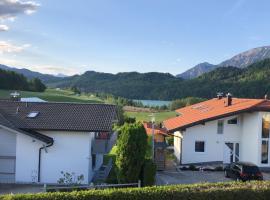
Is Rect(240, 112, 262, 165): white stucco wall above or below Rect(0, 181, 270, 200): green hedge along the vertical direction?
above

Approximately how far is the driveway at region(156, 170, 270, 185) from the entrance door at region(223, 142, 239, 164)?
4.29 meters

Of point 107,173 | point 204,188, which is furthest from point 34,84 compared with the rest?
point 204,188

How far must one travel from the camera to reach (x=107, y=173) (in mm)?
33781

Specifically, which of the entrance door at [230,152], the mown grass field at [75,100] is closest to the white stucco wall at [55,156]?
the entrance door at [230,152]

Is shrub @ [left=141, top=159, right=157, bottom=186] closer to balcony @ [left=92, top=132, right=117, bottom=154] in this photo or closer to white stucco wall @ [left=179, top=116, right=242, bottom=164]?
balcony @ [left=92, top=132, right=117, bottom=154]

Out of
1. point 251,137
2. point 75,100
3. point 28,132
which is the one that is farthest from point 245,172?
point 75,100

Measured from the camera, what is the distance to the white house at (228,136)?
39344 millimetres

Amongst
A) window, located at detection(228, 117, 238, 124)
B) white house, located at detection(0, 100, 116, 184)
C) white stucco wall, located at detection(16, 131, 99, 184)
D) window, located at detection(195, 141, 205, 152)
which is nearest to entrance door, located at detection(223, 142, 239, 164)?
window, located at detection(228, 117, 238, 124)

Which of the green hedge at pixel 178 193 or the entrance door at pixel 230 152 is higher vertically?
the entrance door at pixel 230 152

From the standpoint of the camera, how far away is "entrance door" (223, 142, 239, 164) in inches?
1619

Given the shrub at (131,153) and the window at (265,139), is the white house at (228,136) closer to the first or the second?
the window at (265,139)

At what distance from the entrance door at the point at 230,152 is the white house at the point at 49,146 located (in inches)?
556

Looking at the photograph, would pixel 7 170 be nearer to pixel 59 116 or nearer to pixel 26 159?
pixel 26 159

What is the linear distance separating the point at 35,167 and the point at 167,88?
16919 cm
